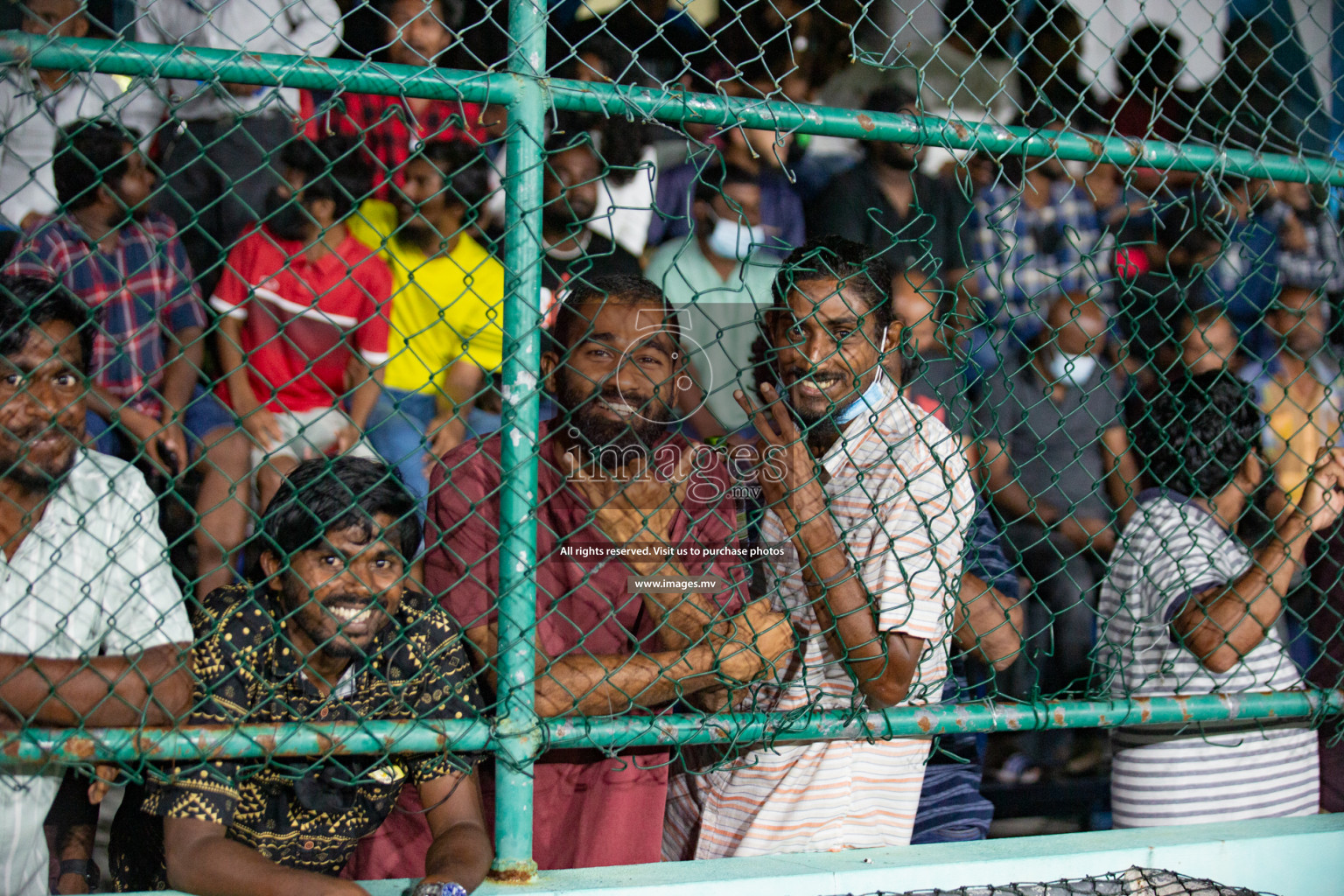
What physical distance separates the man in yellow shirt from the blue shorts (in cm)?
46

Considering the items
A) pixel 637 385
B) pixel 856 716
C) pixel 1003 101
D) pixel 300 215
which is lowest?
pixel 856 716

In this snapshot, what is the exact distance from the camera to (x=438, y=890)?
1.82 meters

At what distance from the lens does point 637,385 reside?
2242mm

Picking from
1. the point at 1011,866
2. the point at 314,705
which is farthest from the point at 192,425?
the point at 1011,866

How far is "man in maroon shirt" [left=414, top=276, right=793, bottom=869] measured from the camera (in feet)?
7.08

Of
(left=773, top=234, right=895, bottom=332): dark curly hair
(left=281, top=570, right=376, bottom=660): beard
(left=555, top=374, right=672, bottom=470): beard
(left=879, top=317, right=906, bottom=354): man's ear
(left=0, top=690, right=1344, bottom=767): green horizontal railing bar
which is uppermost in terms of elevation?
(left=773, top=234, right=895, bottom=332): dark curly hair

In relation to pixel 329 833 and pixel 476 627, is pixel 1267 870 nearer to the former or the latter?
pixel 476 627

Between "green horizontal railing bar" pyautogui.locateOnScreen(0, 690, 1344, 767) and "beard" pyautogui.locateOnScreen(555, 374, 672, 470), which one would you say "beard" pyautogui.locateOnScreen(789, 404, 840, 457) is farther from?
"green horizontal railing bar" pyautogui.locateOnScreen(0, 690, 1344, 767)

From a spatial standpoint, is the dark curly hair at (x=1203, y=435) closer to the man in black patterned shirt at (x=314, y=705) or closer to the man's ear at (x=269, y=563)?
the man in black patterned shirt at (x=314, y=705)

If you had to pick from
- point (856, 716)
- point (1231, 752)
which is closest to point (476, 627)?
point (856, 716)

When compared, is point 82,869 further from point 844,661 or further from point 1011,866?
point 1011,866

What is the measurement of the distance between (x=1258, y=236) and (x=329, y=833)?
4.20 m

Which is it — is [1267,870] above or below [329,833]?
below

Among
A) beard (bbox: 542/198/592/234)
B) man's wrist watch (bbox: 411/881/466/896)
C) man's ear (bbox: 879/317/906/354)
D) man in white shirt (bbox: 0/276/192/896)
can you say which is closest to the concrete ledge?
man's wrist watch (bbox: 411/881/466/896)
